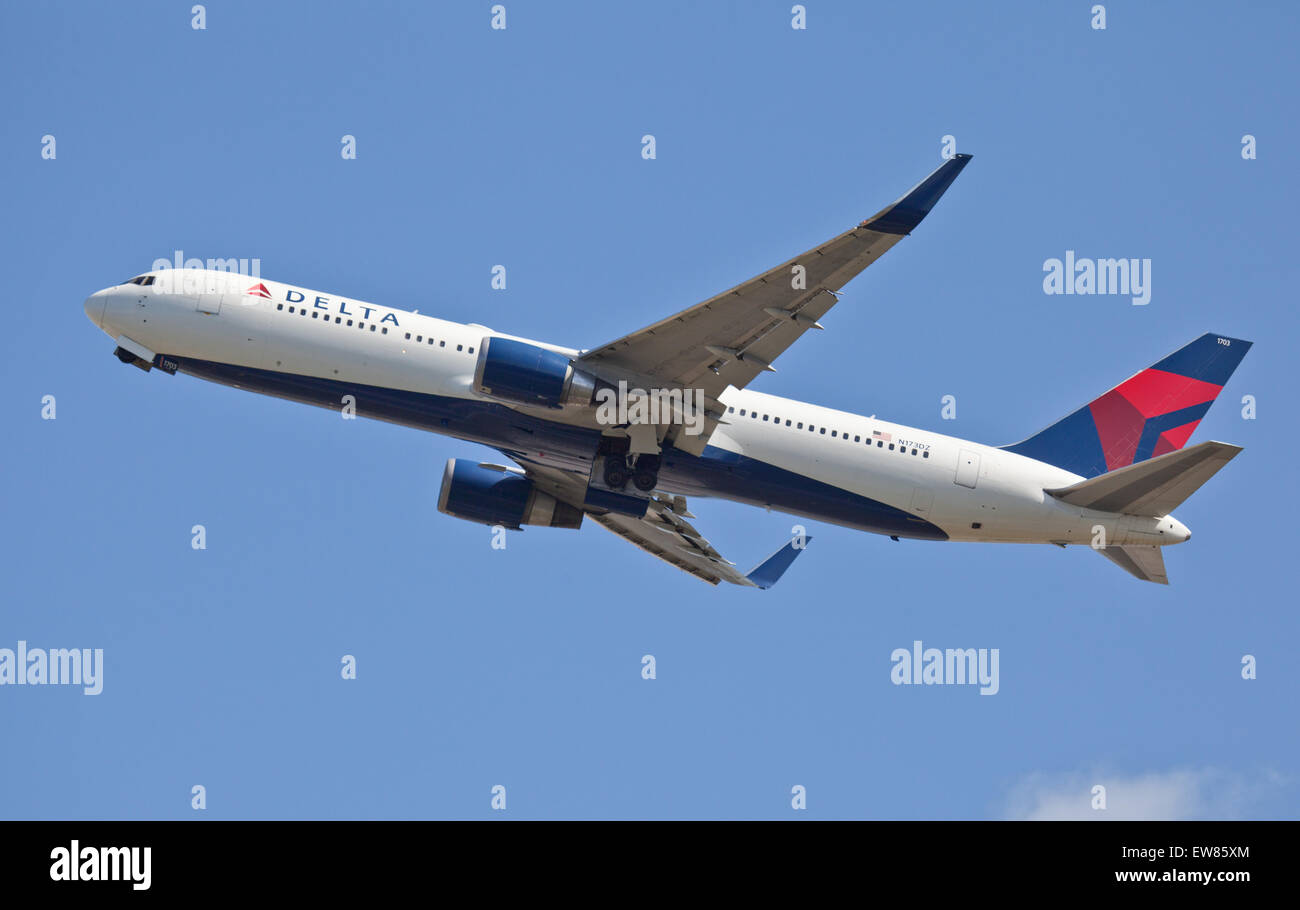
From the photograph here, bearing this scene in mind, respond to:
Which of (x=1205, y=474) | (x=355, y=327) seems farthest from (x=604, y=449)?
(x=1205, y=474)

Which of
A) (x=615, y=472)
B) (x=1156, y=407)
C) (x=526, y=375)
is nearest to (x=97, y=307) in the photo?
(x=526, y=375)

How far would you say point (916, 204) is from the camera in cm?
2977

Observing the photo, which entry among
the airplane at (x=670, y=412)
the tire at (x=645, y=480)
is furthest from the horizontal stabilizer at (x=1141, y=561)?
the tire at (x=645, y=480)

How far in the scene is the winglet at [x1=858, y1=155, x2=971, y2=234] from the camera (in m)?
29.4

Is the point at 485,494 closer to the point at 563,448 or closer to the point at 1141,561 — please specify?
the point at 563,448

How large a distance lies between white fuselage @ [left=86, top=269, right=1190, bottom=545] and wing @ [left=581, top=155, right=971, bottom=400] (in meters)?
1.66

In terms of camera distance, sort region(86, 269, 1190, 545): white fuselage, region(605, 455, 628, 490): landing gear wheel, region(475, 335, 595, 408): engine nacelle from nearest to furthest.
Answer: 1. region(475, 335, 595, 408): engine nacelle
2. region(86, 269, 1190, 545): white fuselage
3. region(605, 455, 628, 490): landing gear wheel

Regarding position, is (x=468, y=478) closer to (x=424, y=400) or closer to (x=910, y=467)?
(x=424, y=400)

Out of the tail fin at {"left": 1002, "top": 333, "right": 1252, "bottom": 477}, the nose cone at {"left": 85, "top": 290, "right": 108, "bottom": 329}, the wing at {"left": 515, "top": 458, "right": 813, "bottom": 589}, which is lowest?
the wing at {"left": 515, "top": 458, "right": 813, "bottom": 589}

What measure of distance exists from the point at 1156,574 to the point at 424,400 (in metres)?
20.4

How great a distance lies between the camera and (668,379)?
35.2m

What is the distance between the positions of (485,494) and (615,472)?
19.3 feet

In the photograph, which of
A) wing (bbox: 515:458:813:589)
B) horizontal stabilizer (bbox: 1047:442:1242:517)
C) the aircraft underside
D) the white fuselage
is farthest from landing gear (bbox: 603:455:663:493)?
horizontal stabilizer (bbox: 1047:442:1242:517)

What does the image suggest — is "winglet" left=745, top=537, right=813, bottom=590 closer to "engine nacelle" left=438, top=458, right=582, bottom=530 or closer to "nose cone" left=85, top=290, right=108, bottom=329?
"engine nacelle" left=438, top=458, right=582, bottom=530
